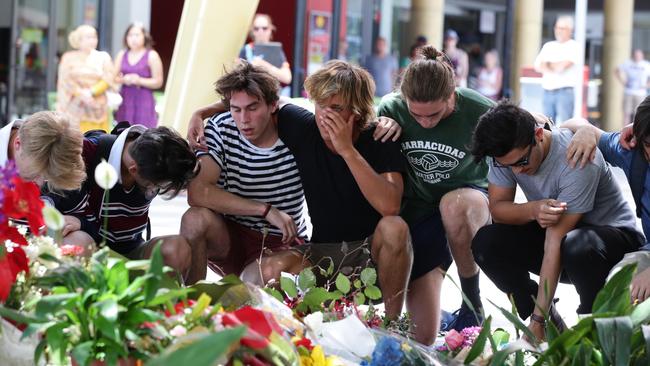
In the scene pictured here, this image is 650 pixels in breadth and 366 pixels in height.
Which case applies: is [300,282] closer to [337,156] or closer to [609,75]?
[337,156]

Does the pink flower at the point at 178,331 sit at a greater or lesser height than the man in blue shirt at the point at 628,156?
lesser

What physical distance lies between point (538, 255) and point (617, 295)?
65.3 inches

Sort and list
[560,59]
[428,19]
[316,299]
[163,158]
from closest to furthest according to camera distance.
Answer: [316,299] < [163,158] < [560,59] < [428,19]

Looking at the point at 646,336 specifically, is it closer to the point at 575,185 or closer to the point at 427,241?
the point at 575,185

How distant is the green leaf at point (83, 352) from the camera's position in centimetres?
249

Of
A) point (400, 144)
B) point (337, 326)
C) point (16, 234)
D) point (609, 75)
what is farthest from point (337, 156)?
point (609, 75)

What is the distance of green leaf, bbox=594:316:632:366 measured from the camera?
9.34 feet

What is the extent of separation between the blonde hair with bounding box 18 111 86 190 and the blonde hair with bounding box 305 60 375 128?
3.12 feet

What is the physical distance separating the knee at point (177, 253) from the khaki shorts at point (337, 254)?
1.41ft

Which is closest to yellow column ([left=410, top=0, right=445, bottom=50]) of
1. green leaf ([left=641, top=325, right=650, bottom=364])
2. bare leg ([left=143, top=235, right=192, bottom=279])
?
bare leg ([left=143, top=235, right=192, bottom=279])

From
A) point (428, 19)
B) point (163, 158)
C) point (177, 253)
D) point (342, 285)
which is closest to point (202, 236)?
point (177, 253)

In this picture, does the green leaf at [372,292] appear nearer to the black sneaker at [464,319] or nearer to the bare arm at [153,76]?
the black sneaker at [464,319]

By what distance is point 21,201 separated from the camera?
8.43ft

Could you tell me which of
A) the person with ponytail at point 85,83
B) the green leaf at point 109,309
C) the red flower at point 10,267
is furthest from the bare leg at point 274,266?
the person with ponytail at point 85,83
